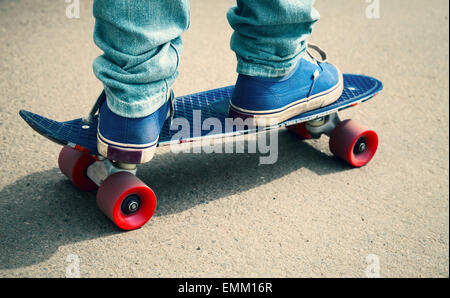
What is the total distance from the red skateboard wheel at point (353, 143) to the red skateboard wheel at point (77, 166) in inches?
48.3

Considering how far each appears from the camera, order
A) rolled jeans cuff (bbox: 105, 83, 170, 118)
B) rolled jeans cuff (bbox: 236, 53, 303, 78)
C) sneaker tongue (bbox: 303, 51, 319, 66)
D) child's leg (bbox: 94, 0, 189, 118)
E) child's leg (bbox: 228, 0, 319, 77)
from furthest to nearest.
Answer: sneaker tongue (bbox: 303, 51, 319, 66), rolled jeans cuff (bbox: 236, 53, 303, 78), child's leg (bbox: 228, 0, 319, 77), rolled jeans cuff (bbox: 105, 83, 170, 118), child's leg (bbox: 94, 0, 189, 118)

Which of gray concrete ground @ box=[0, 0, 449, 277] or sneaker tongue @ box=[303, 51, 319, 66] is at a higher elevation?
sneaker tongue @ box=[303, 51, 319, 66]

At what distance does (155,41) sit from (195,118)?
0.55 m

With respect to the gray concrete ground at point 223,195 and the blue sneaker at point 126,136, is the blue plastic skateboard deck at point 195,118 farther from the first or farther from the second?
the gray concrete ground at point 223,195

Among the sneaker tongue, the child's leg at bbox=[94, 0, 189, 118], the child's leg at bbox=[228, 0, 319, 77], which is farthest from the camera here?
the sneaker tongue

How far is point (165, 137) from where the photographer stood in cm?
216

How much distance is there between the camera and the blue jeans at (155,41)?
1823 mm

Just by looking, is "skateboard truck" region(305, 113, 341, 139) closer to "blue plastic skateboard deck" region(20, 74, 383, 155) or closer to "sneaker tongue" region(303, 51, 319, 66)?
"blue plastic skateboard deck" region(20, 74, 383, 155)

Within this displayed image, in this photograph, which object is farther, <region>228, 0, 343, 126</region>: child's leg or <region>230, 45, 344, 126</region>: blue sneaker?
<region>230, 45, 344, 126</region>: blue sneaker

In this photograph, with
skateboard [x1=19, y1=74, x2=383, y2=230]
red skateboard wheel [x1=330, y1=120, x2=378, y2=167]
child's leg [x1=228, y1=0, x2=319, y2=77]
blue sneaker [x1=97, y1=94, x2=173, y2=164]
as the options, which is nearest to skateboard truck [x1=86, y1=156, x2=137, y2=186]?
skateboard [x1=19, y1=74, x2=383, y2=230]

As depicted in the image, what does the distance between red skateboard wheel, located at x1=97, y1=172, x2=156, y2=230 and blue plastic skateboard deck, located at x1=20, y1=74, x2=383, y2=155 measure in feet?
0.51

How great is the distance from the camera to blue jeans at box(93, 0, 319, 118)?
1.82 meters

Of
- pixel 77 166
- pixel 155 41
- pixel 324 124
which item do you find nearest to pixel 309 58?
pixel 324 124

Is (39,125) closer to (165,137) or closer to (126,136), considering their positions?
(126,136)
